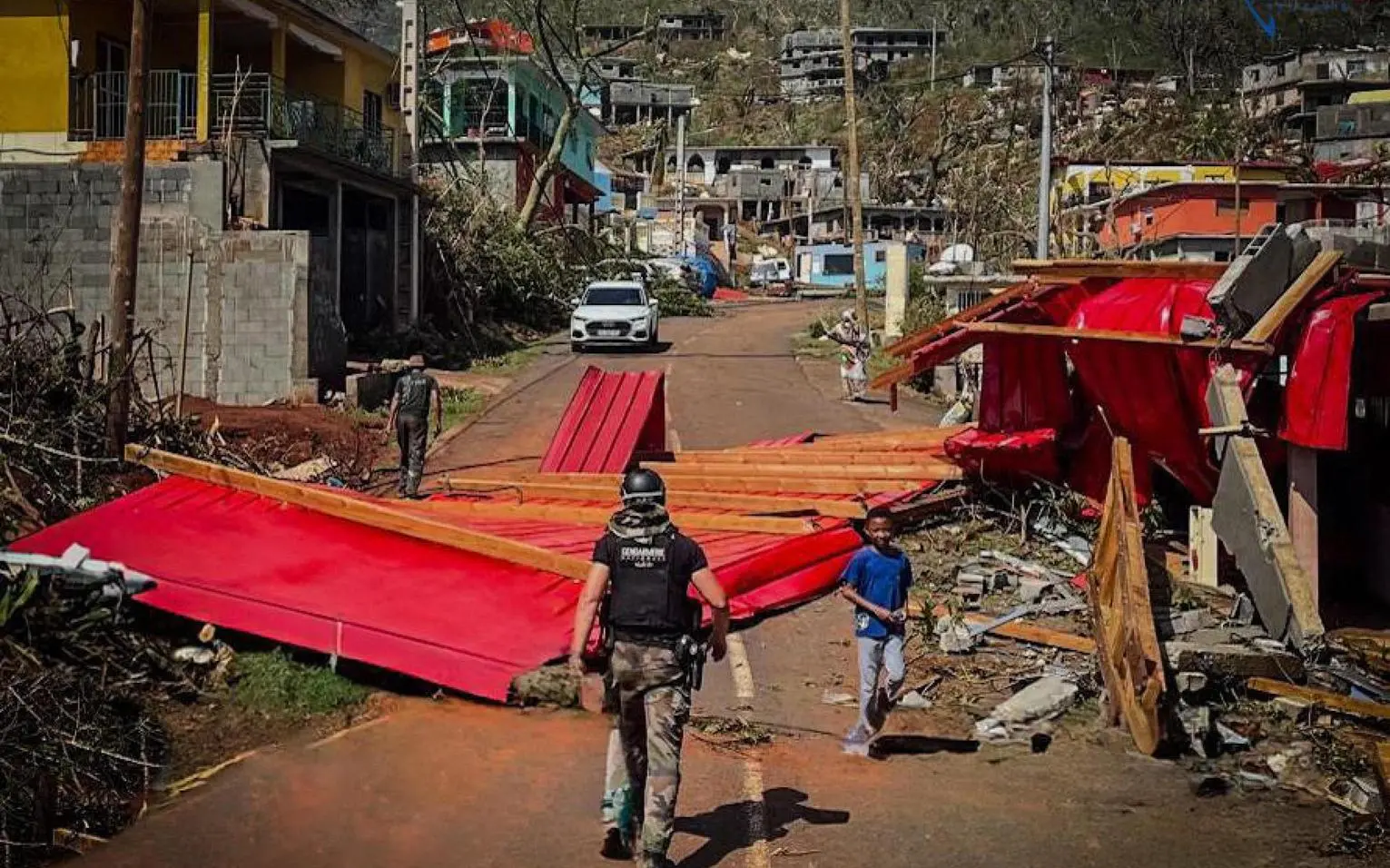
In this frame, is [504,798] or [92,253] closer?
[504,798]

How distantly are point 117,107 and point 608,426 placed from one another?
14.4 m

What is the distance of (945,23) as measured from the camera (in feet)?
443

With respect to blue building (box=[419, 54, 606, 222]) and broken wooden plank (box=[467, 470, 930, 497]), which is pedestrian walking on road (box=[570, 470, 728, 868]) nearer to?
broken wooden plank (box=[467, 470, 930, 497])

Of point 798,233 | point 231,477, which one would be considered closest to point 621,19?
point 798,233

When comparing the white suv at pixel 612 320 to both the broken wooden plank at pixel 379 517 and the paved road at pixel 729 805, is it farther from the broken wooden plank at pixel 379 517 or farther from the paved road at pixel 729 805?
the paved road at pixel 729 805

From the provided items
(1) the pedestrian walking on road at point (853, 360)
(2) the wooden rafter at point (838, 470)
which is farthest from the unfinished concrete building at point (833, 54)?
(2) the wooden rafter at point (838, 470)

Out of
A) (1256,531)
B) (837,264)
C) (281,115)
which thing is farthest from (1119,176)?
(1256,531)

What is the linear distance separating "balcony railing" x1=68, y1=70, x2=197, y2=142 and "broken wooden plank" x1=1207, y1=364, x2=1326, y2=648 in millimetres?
19871

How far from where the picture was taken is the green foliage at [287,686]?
8.14 m

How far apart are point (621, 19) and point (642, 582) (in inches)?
5341

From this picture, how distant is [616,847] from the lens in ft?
19.9

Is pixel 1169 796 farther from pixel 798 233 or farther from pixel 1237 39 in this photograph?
pixel 1237 39

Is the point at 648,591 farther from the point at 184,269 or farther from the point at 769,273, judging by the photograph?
the point at 769,273

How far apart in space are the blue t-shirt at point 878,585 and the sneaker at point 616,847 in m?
2.27
